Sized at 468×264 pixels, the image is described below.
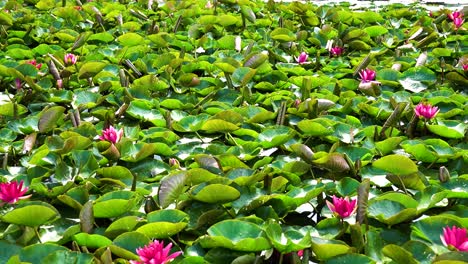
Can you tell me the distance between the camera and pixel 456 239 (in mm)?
1445

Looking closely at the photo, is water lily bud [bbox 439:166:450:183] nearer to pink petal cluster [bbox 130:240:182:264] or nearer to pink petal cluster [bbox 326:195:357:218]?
pink petal cluster [bbox 326:195:357:218]

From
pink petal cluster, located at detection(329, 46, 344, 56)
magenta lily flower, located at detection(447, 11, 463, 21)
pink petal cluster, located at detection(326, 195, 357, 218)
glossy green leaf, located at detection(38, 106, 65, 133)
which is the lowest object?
pink petal cluster, located at detection(329, 46, 344, 56)

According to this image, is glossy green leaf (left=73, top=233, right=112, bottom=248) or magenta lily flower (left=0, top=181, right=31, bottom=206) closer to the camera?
glossy green leaf (left=73, top=233, right=112, bottom=248)

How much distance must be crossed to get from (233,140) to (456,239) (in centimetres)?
86

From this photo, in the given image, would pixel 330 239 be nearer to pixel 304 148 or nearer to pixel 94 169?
pixel 304 148

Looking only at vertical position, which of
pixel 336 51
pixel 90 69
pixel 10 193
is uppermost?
pixel 10 193

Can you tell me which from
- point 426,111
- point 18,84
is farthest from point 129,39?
point 426,111

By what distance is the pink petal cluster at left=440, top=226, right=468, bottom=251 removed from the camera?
1434mm

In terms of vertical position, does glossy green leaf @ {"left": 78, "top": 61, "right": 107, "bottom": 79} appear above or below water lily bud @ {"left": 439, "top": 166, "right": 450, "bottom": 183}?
below

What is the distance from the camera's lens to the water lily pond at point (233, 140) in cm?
152

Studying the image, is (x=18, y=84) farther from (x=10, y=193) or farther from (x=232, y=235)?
(x=232, y=235)

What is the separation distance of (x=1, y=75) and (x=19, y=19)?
0.92m

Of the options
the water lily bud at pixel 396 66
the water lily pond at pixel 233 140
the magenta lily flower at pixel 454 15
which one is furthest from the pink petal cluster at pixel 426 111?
the magenta lily flower at pixel 454 15

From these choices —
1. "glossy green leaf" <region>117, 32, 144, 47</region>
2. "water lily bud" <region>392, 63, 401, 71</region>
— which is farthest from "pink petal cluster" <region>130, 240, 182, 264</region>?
"glossy green leaf" <region>117, 32, 144, 47</region>
